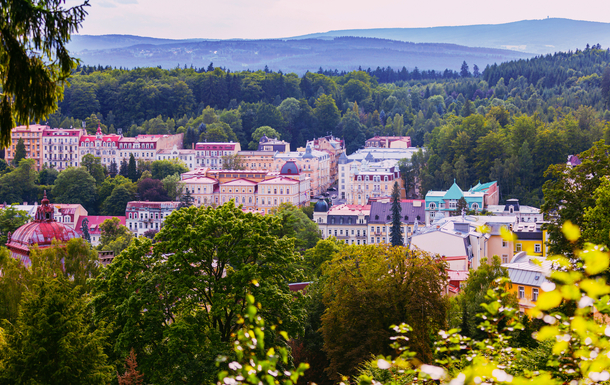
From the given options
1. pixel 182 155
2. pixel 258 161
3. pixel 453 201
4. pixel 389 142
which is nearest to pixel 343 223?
pixel 453 201

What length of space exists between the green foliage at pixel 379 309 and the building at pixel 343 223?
49071 millimetres

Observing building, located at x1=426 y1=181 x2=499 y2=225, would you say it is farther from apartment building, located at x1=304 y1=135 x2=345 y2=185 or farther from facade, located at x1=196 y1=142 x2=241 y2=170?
facade, located at x1=196 y1=142 x2=241 y2=170

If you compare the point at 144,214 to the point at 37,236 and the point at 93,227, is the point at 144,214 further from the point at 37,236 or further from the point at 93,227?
the point at 37,236

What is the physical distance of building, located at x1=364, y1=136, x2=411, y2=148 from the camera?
431ft

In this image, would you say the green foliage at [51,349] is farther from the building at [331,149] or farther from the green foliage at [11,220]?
the building at [331,149]

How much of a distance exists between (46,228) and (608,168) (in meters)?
31.5

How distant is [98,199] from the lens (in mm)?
98688

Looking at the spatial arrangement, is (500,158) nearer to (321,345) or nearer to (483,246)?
(483,246)

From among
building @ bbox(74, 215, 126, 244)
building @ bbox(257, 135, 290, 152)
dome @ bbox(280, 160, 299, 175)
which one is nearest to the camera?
building @ bbox(74, 215, 126, 244)

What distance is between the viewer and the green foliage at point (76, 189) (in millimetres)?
95750

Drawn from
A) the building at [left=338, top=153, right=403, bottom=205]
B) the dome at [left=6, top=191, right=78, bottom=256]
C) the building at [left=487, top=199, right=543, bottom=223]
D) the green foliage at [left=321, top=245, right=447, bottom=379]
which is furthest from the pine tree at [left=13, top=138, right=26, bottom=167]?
the green foliage at [left=321, top=245, right=447, bottom=379]

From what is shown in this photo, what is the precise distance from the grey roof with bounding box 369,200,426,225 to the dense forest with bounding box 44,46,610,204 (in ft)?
46.4

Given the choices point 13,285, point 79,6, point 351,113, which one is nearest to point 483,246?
point 13,285

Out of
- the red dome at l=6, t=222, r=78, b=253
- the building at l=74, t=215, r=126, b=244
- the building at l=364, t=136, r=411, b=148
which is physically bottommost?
the building at l=74, t=215, r=126, b=244
